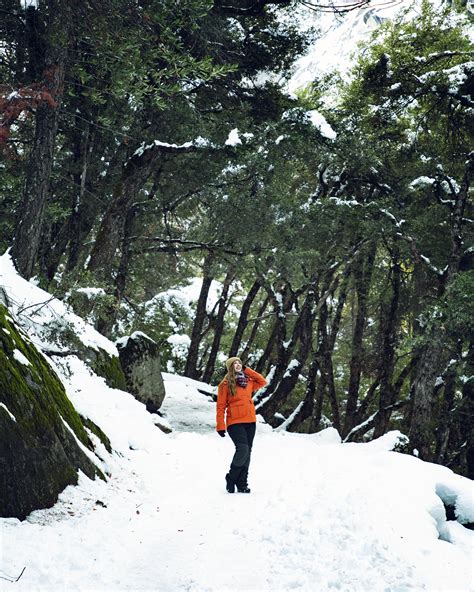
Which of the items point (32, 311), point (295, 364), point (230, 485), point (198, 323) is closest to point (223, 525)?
point (230, 485)

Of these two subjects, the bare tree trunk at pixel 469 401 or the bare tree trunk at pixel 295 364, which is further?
the bare tree trunk at pixel 295 364

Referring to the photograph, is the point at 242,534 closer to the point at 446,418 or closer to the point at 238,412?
the point at 238,412

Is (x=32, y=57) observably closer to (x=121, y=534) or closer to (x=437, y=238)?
(x=121, y=534)

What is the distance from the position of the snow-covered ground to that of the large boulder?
4571mm

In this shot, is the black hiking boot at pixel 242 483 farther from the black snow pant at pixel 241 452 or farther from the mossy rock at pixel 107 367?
the mossy rock at pixel 107 367

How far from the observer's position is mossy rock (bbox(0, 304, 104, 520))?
4.07m

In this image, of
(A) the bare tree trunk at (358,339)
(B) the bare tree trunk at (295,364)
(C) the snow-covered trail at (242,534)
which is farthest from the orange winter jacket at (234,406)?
(A) the bare tree trunk at (358,339)

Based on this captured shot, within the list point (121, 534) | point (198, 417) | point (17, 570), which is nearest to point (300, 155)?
point (198, 417)

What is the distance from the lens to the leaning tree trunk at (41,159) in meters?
9.93

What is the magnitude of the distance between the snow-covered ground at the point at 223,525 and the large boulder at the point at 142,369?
457cm

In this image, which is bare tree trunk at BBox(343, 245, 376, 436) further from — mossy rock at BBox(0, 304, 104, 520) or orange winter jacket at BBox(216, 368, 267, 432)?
mossy rock at BBox(0, 304, 104, 520)

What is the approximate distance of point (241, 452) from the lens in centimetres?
711

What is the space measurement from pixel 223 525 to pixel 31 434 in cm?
217

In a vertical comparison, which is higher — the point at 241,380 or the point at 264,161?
the point at 264,161
